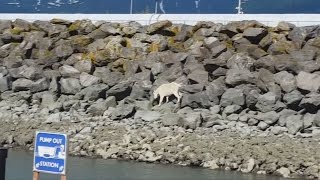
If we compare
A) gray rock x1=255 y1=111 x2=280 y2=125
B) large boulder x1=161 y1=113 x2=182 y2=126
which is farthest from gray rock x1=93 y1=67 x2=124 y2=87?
gray rock x1=255 y1=111 x2=280 y2=125

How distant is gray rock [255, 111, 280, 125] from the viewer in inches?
564

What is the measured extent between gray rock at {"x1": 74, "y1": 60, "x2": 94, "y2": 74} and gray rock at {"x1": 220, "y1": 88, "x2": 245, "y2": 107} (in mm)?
4668

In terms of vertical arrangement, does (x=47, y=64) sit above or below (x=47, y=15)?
below

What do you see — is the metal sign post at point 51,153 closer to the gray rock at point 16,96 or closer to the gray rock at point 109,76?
the gray rock at point 109,76

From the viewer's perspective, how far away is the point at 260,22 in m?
18.6

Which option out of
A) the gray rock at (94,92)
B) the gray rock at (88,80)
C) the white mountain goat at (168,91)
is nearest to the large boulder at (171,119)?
the white mountain goat at (168,91)

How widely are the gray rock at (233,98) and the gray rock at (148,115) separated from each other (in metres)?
1.62

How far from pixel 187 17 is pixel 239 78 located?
4.29 metres

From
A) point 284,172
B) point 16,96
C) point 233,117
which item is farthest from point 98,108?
point 284,172

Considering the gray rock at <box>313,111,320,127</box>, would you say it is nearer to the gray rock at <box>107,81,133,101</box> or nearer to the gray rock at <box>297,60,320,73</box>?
the gray rock at <box>297,60,320,73</box>

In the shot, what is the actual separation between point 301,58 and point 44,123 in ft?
22.3

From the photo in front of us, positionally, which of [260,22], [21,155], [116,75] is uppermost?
[260,22]

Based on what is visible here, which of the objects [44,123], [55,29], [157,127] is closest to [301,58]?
[157,127]

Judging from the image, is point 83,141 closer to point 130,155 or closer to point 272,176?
point 130,155
